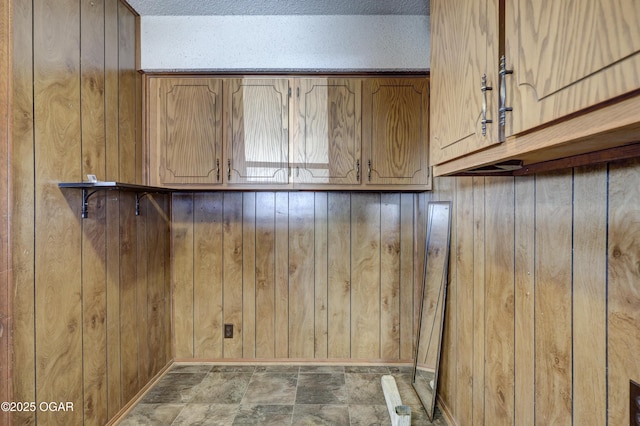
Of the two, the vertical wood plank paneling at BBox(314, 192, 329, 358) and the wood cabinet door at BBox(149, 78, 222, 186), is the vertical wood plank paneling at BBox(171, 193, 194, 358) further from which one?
the vertical wood plank paneling at BBox(314, 192, 329, 358)

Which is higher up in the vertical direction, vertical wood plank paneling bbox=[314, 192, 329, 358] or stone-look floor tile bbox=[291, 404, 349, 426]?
vertical wood plank paneling bbox=[314, 192, 329, 358]

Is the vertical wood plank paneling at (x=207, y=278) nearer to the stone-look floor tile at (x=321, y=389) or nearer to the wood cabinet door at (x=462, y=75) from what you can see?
the stone-look floor tile at (x=321, y=389)

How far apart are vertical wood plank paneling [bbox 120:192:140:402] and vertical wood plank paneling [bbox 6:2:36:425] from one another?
62 centimetres

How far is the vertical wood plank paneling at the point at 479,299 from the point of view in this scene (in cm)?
151

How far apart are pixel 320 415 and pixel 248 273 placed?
1106mm

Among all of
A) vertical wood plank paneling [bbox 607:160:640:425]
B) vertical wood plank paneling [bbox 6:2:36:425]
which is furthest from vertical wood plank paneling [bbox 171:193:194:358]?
vertical wood plank paneling [bbox 607:160:640:425]

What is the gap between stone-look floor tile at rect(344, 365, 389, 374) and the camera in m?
2.43

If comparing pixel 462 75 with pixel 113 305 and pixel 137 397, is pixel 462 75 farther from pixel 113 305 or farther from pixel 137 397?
pixel 137 397

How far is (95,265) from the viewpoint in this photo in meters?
1.72

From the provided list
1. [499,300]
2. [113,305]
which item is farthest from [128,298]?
[499,300]

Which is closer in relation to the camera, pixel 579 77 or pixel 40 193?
pixel 579 77

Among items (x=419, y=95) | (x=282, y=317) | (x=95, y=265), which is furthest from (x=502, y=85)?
(x=282, y=317)

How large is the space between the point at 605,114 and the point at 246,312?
8.10ft

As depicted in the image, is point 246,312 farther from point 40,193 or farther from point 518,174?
point 518,174
